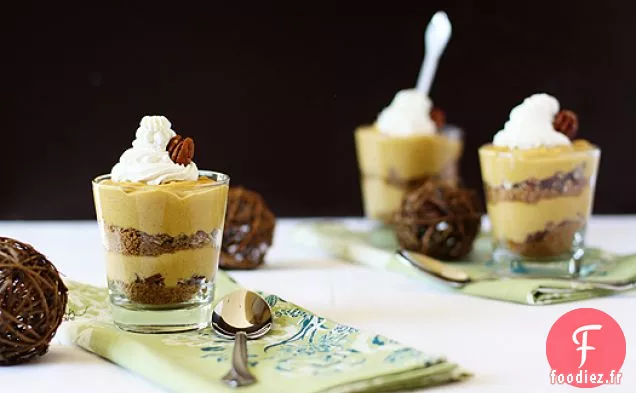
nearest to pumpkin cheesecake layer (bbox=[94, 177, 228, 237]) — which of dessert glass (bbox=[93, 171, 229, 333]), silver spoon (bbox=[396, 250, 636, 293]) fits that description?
dessert glass (bbox=[93, 171, 229, 333])

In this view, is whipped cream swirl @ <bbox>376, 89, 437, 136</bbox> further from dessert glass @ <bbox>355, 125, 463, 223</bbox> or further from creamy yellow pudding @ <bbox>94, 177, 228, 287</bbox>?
creamy yellow pudding @ <bbox>94, 177, 228, 287</bbox>

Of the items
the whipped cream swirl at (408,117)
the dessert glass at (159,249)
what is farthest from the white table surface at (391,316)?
the whipped cream swirl at (408,117)

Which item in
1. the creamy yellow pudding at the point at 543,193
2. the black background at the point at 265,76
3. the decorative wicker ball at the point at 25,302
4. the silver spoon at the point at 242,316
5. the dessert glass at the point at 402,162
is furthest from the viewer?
the black background at the point at 265,76

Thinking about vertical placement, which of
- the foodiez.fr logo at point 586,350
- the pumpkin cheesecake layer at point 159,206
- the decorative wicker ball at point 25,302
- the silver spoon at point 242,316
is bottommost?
the foodiez.fr logo at point 586,350

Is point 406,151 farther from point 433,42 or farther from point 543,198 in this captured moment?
point 543,198

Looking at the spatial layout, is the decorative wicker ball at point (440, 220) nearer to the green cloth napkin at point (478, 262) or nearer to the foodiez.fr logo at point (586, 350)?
the green cloth napkin at point (478, 262)
